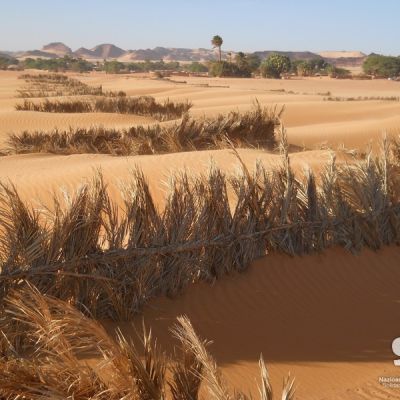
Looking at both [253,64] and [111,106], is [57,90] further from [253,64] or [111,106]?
[253,64]

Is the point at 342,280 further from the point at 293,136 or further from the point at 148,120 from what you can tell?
the point at 148,120

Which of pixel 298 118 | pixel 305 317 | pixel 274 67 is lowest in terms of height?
pixel 298 118

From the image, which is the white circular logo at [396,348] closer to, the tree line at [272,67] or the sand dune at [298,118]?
the sand dune at [298,118]

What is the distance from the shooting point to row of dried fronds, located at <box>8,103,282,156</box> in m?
13.4

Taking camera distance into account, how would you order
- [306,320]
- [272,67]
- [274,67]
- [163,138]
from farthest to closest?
[274,67] → [272,67] → [163,138] → [306,320]

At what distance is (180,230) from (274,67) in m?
66.9

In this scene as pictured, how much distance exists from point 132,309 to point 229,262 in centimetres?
128

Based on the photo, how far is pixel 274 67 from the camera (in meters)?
69.5

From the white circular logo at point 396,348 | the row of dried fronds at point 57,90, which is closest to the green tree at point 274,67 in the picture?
the row of dried fronds at point 57,90

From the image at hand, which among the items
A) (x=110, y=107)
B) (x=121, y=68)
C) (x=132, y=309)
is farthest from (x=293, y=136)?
(x=121, y=68)

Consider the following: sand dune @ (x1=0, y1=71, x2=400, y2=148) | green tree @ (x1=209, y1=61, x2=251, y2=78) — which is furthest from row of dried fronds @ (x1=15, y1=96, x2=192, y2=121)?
green tree @ (x1=209, y1=61, x2=251, y2=78)

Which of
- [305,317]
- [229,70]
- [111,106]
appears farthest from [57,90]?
[229,70]

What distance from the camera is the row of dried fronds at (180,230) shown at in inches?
179

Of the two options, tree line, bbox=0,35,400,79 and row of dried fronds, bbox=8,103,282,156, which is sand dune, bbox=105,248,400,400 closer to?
row of dried fronds, bbox=8,103,282,156
